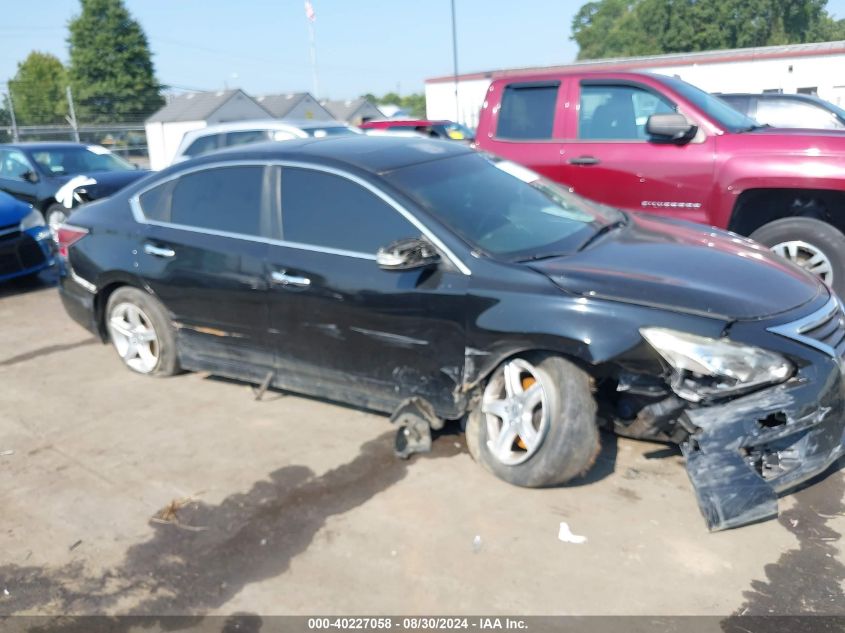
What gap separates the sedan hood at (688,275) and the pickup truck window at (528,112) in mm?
2784

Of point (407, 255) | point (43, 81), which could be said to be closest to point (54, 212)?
point (407, 255)

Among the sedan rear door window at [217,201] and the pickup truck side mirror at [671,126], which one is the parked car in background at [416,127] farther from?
the sedan rear door window at [217,201]

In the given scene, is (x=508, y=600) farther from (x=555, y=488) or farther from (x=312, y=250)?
(x=312, y=250)

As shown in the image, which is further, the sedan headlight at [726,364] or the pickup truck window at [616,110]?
the pickup truck window at [616,110]

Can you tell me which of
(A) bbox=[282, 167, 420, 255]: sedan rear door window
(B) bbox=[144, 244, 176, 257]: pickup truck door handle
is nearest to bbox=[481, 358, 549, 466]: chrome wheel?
(A) bbox=[282, 167, 420, 255]: sedan rear door window

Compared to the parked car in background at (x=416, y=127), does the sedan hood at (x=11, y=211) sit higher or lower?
lower

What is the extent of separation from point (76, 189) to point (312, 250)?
22.7 feet

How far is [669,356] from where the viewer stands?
11.0 ft

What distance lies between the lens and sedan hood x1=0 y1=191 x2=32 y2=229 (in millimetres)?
8109

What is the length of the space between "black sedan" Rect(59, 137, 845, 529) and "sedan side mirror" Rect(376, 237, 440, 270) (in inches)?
0.4

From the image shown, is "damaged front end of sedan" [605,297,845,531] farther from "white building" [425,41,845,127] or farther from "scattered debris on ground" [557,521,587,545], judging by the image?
"white building" [425,41,845,127]

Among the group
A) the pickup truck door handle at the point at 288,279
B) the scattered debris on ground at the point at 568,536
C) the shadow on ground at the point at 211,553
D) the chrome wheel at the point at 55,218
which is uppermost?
the pickup truck door handle at the point at 288,279

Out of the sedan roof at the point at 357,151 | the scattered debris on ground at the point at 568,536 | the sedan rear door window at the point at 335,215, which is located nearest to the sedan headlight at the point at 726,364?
the scattered debris on ground at the point at 568,536

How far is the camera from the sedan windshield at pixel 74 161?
11.2 m
